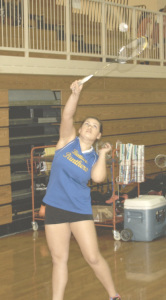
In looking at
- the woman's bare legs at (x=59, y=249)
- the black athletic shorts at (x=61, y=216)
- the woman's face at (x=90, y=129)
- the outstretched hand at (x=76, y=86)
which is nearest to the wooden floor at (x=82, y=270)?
the woman's bare legs at (x=59, y=249)

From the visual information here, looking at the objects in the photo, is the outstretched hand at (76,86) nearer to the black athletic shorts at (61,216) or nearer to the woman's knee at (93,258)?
the black athletic shorts at (61,216)

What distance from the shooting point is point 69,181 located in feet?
11.6

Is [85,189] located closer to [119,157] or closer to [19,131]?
[119,157]

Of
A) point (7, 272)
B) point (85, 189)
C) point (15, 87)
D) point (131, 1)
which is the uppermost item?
point (131, 1)

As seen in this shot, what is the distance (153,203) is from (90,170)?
297 centimetres

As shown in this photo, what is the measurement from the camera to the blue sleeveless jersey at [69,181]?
354 cm

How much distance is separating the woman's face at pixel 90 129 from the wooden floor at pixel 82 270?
145 cm

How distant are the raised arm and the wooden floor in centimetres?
148

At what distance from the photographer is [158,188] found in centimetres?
802

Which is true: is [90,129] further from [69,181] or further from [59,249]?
[59,249]

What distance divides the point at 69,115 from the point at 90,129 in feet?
0.77

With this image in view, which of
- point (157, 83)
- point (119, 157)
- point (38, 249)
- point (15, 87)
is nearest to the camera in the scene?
point (38, 249)

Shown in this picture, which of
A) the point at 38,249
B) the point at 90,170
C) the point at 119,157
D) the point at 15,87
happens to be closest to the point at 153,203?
the point at 119,157

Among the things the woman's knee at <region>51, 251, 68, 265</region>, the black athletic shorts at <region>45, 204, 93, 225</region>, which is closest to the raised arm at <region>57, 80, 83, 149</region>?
the black athletic shorts at <region>45, 204, 93, 225</region>
